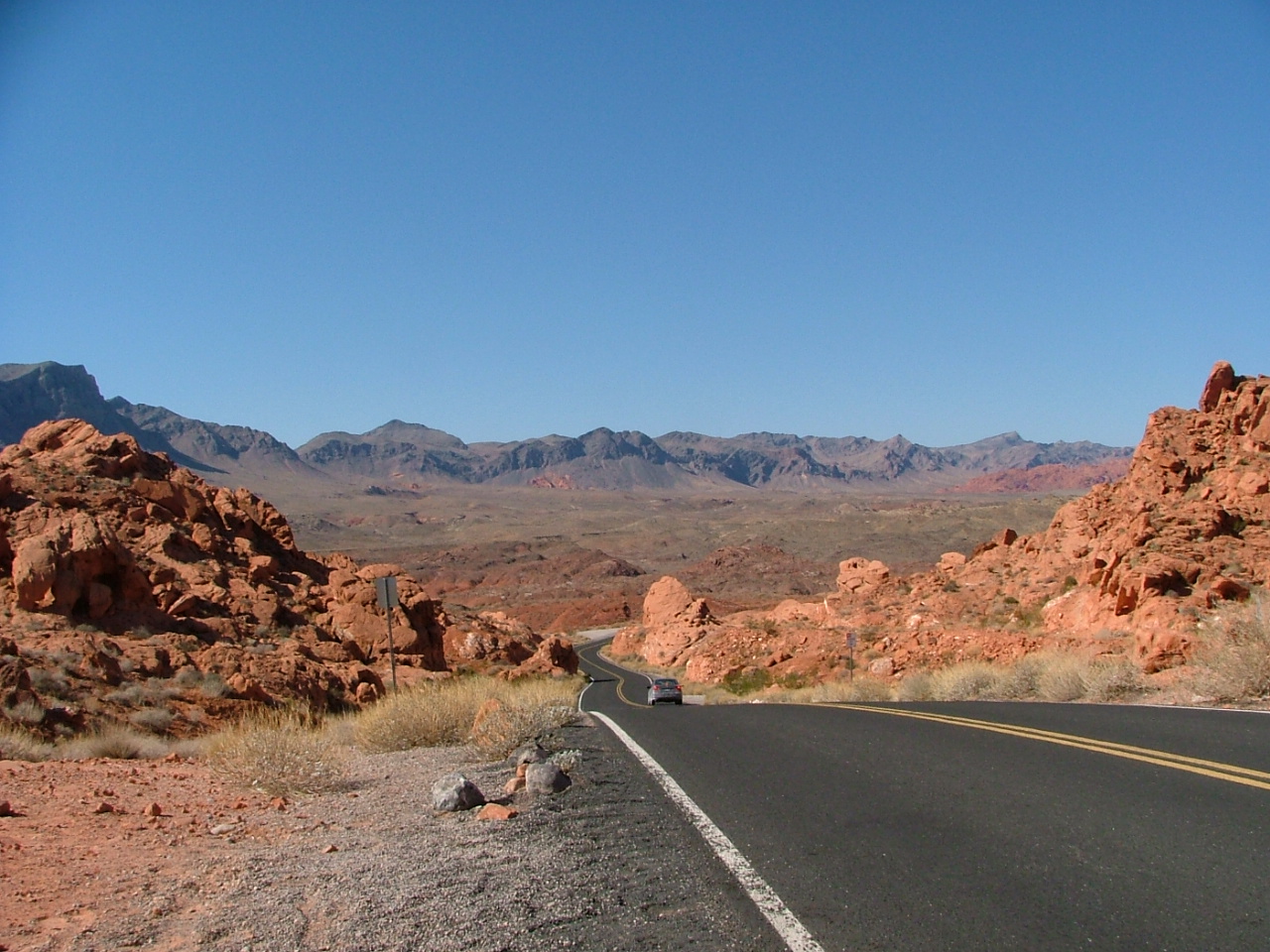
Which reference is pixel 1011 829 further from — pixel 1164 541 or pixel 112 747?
pixel 1164 541

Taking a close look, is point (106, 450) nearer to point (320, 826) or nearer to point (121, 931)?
point (320, 826)

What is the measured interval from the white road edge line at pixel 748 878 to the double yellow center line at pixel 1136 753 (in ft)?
12.1

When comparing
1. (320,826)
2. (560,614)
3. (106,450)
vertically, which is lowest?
(560,614)

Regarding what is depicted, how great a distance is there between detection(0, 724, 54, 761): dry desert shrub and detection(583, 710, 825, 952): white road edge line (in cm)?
745

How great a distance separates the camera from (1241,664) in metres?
12.8

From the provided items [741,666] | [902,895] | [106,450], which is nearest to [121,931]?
[902,895]

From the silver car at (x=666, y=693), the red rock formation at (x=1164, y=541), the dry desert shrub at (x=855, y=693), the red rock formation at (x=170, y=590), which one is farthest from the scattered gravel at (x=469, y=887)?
the silver car at (x=666, y=693)

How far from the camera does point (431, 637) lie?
32.1m

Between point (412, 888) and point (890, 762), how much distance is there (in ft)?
16.4

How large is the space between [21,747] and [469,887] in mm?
8405

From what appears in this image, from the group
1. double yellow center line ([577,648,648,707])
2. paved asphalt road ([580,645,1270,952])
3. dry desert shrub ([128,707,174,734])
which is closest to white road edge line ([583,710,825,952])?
paved asphalt road ([580,645,1270,952])

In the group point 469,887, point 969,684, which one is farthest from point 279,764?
point 969,684

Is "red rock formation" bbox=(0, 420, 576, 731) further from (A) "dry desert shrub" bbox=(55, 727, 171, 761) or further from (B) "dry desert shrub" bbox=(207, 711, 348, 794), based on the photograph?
(B) "dry desert shrub" bbox=(207, 711, 348, 794)

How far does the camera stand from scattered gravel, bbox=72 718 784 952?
454cm
